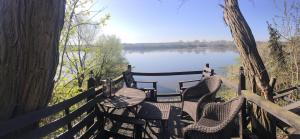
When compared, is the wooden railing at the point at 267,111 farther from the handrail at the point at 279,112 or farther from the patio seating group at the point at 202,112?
the patio seating group at the point at 202,112

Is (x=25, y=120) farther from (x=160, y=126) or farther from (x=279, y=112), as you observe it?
(x=160, y=126)

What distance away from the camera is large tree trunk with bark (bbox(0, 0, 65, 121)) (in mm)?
1847

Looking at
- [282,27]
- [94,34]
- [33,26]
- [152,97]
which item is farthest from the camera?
[94,34]

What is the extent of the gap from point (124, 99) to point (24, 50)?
2.25 meters

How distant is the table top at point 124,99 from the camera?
3.67 m

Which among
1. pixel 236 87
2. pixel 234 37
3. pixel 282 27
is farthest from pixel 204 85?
pixel 282 27

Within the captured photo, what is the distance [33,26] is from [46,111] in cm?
76

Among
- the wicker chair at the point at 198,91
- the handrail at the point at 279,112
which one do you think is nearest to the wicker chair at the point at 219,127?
the handrail at the point at 279,112

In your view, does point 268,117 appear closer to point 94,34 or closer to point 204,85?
point 204,85

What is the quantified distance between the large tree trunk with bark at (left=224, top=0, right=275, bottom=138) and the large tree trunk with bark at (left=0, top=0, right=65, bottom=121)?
2365 millimetres

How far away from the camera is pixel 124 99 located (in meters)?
3.98

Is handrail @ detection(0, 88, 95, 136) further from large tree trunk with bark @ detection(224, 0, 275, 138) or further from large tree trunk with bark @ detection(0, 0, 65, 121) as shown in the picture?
large tree trunk with bark @ detection(224, 0, 275, 138)

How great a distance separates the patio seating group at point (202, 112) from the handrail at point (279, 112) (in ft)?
0.49

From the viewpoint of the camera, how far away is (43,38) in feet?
6.46
